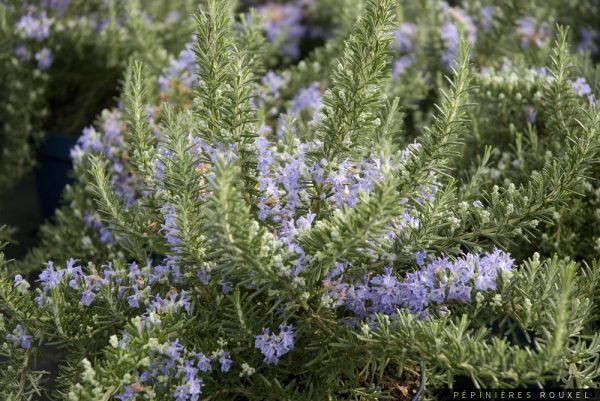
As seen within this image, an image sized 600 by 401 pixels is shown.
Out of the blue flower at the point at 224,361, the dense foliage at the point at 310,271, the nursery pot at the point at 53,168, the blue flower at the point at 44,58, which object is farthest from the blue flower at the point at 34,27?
the blue flower at the point at 224,361

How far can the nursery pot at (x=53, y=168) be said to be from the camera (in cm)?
309

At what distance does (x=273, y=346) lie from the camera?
4.97 ft

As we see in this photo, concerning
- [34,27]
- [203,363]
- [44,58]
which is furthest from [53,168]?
[203,363]

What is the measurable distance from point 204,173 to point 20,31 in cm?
176

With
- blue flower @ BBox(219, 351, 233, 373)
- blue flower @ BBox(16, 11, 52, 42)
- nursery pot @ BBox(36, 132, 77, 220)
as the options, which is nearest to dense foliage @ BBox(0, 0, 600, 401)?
blue flower @ BBox(219, 351, 233, 373)

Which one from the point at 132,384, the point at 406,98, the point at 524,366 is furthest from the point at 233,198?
the point at 406,98

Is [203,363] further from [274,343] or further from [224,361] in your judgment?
[274,343]

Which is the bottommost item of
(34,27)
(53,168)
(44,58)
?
(53,168)

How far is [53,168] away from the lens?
125 inches

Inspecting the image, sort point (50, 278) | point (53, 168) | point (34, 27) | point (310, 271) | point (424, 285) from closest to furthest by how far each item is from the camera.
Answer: point (310, 271), point (424, 285), point (50, 278), point (34, 27), point (53, 168)

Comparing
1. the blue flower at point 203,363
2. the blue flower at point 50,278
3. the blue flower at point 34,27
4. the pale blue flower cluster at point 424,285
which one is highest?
the blue flower at point 34,27

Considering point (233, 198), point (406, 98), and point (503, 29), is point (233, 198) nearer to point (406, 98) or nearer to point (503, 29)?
point (406, 98)

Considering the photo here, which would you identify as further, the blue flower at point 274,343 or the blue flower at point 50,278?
the blue flower at point 50,278

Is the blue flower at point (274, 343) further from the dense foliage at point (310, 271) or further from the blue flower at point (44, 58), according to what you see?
the blue flower at point (44, 58)
